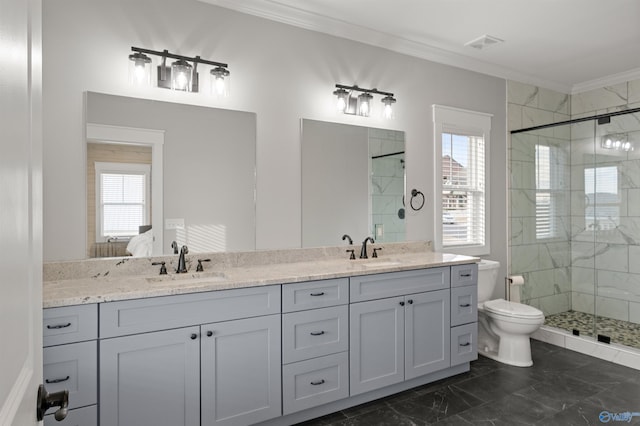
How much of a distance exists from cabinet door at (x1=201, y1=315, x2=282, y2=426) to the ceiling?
2.06 metres

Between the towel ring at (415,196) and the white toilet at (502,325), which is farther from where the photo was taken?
the towel ring at (415,196)

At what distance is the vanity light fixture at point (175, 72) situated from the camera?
2.33 metres

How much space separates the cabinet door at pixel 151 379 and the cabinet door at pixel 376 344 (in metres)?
0.96

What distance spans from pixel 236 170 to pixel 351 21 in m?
1.45

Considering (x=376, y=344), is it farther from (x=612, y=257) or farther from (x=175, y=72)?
(x=612, y=257)

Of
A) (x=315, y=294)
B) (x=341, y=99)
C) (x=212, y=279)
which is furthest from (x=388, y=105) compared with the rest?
(x=212, y=279)

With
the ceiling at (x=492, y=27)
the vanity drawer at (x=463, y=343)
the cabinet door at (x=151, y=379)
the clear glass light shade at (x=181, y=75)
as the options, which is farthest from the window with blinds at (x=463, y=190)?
the cabinet door at (x=151, y=379)

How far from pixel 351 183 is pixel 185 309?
1.65 metres

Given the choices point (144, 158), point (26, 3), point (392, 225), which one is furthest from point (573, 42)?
point (26, 3)

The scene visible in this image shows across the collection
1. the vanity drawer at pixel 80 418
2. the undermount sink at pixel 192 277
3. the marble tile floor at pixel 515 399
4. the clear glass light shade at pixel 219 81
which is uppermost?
the clear glass light shade at pixel 219 81

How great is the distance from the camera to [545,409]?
2.52m

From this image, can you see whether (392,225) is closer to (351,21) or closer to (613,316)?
(351,21)

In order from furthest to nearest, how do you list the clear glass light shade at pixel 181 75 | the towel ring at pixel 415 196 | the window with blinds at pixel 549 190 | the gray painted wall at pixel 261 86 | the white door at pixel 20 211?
1. the window with blinds at pixel 549 190
2. the towel ring at pixel 415 196
3. the clear glass light shade at pixel 181 75
4. the gray painted wall at pixel 261 86
5. the white door at pixel 20 211

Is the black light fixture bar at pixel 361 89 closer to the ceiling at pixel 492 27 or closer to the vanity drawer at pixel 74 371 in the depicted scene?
the ceiling at pixel 492 27
